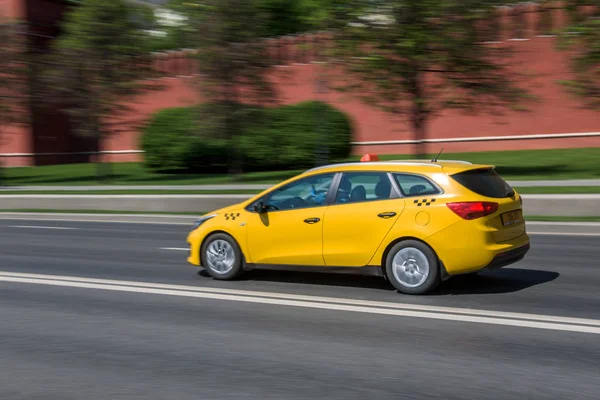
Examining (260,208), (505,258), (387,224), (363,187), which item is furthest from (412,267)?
(260,208)

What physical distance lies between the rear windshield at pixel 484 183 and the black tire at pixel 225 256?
2.96 metres

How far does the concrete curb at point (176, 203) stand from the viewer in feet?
52.7

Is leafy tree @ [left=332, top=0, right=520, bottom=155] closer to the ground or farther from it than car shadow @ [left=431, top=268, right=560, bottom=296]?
farther from it

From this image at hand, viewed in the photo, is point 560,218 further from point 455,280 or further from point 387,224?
point 387,224

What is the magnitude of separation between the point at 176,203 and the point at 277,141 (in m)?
13.4

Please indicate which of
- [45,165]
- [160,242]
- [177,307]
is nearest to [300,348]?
[177,307]

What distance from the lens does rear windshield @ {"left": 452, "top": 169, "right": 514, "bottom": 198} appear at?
8.86 m

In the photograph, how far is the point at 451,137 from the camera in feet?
123

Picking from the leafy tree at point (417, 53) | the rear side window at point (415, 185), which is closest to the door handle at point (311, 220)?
the rear side window at point (415, 185)

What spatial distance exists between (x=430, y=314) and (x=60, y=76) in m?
29.3

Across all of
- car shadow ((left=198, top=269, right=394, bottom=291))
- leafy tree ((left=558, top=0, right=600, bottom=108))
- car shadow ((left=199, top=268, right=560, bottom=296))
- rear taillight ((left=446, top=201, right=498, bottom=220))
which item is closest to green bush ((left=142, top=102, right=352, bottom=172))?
leafy tree ((left=558, top=0, right=600, bottom=108))

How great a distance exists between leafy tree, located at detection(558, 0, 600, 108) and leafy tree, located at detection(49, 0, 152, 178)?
18347mm

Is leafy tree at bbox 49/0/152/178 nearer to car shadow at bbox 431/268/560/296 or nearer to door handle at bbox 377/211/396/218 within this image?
car shadow at bbox 431/268/560/296

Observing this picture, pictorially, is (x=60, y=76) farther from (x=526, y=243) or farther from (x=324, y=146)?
(x=526, y=243)
